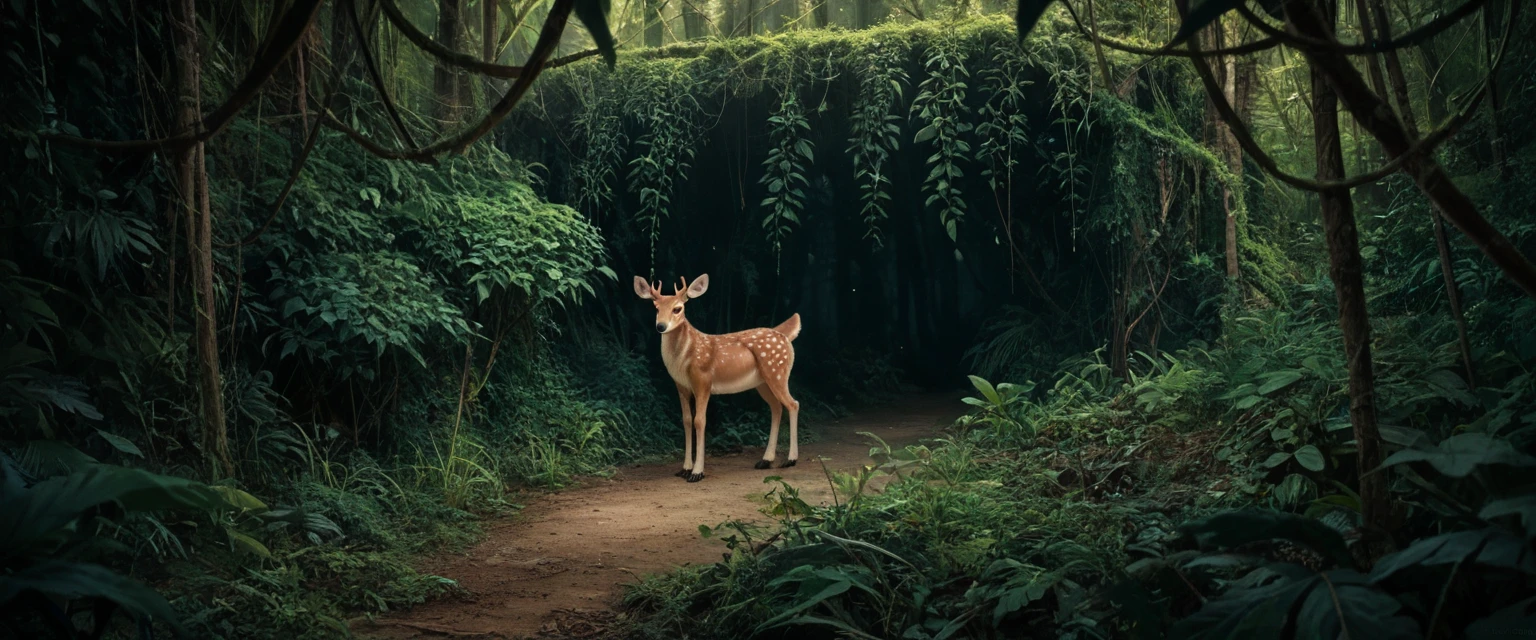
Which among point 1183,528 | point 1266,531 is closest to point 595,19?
point 1183,528

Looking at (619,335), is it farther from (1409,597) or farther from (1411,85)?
(1409,597)

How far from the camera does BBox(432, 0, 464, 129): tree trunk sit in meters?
7.25

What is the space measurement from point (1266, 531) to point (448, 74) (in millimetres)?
6785

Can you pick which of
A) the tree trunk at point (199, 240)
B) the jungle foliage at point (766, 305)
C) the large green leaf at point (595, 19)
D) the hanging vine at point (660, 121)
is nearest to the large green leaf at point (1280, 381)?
the jungle foliage at point (766, 305)

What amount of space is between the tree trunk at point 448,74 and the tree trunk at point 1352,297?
20.0 ft

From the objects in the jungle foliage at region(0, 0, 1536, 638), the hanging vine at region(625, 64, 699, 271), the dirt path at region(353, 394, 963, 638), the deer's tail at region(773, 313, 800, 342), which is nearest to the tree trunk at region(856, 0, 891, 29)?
the jungle foliage at region(0, 0, 1536, 638)

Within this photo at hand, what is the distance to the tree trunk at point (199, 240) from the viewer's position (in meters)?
4.24

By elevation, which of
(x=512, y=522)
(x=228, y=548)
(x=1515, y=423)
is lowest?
(x=512, y=522)

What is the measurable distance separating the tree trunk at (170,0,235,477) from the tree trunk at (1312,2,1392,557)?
4.27 m

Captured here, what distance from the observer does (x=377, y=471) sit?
230 inches

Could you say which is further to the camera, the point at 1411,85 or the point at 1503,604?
the point at 1411,85

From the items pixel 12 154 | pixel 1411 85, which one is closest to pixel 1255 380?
pixel 1411 85

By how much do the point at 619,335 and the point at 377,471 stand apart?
346 cm

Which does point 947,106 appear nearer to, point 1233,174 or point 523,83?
point 1233,174
